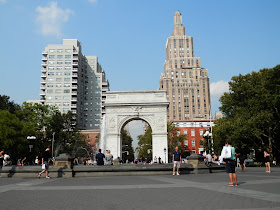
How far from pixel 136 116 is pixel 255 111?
16.3 metres

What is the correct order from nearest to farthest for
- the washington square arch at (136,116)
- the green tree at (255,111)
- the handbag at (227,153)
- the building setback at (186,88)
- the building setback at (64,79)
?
the handbag at (227,153)
the green tree at (255,111)
the washington square arch at (136,116)
the building setback at (64,79)
the building setback at (186,88)

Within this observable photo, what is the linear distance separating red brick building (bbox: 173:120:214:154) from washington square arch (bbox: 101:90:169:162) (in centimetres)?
3789

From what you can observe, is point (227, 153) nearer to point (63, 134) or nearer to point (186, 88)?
point (63, 134)

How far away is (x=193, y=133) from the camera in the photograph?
251 feet

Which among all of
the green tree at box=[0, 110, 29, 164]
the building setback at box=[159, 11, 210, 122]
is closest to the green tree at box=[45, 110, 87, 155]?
the green tree at box=[0, 110, 29, 164]

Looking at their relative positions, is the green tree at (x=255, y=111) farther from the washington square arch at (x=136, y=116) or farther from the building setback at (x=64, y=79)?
the building setback at (x=64, y=79)

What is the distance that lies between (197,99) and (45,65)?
202ft

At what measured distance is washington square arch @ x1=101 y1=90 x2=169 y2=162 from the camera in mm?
37875

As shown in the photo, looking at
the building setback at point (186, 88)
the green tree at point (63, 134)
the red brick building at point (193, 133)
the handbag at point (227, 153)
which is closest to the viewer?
the handbag at point (227, 153)

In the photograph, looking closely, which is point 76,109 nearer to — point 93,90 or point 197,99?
point 93,90

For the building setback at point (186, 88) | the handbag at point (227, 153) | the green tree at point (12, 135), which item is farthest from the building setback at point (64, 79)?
the handbag at point (227, 153)

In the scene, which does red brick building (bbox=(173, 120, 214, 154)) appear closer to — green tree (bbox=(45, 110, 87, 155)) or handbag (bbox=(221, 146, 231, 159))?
green tree (bbox=(45, 110, 87, 155))

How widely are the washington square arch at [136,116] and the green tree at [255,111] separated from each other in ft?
30.3

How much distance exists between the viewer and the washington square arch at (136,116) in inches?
1491
